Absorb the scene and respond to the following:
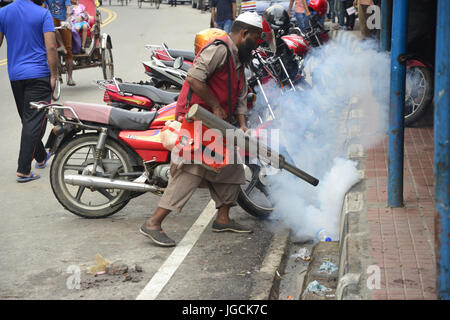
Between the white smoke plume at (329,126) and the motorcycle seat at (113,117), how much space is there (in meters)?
1.35

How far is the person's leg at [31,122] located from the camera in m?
7.56

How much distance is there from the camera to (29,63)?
300 inches

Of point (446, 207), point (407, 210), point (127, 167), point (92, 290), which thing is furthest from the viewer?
point (127, 167)

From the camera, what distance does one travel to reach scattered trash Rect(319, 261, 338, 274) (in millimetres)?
5121

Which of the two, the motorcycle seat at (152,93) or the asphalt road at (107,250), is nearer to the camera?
the asphalt road at (107,250)

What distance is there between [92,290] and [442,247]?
243cm

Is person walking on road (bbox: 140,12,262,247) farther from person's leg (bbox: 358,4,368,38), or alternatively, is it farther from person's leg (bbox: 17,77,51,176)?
person's leg (bbox: 358,4,368,38)

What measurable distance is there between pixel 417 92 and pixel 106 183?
4.13 meters

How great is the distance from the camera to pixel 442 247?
3.62m

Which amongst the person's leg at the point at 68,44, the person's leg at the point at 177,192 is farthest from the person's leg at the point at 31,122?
the person's leg at the point at 68,44

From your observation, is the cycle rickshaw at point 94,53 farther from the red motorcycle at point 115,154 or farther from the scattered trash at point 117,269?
the scattered trash at point 117,269
